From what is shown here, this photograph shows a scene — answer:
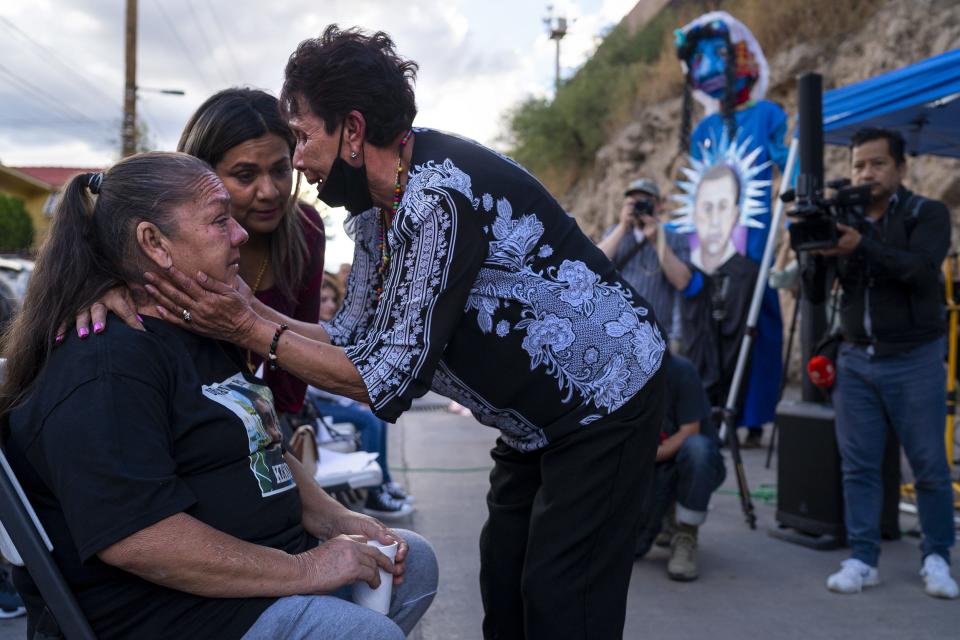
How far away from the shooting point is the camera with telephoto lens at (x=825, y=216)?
3826 millimetres

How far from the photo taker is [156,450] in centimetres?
155

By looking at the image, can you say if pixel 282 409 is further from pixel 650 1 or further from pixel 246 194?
pixel 650 1

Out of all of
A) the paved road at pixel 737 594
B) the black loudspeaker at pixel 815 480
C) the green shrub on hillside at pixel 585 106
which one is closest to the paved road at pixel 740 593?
the paved road at pixel 737 594

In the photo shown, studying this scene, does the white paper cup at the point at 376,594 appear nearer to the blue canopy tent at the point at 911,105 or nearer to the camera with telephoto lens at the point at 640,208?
the camera with telephoto lens at the point at 640,208

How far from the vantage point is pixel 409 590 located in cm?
210

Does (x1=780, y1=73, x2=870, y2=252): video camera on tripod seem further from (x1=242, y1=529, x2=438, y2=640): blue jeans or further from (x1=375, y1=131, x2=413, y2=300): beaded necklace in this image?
(x1=242, y1=529, x2=438, y2=640): blue jeans

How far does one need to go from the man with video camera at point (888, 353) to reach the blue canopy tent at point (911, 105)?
76 centimetres

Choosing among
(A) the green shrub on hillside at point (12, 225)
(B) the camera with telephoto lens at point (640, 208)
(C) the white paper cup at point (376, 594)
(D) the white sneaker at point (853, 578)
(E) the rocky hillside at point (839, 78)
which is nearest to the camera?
(C) the white paper cup at point (376, 594)

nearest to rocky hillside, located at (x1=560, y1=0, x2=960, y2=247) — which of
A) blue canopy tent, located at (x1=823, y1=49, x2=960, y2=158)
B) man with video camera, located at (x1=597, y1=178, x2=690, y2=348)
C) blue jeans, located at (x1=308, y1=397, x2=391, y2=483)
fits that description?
blue canopy tent, located at (x1=823, y1=49, x2=960, y2=158)

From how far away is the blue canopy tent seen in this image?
4.46m

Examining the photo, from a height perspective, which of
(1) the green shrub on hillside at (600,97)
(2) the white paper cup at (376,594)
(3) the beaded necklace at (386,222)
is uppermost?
(1) the green shrub on hillside at (600,97)

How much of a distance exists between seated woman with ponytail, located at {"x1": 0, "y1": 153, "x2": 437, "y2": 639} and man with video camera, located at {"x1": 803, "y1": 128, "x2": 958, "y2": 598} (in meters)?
2.75

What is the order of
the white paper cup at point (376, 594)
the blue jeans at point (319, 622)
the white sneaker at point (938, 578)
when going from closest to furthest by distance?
the blue jeans at point (319, 622) → the white paper cup at point (376, 594) → the white sneaker at point (938, 578)

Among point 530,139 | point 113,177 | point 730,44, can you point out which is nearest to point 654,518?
point 113,177
